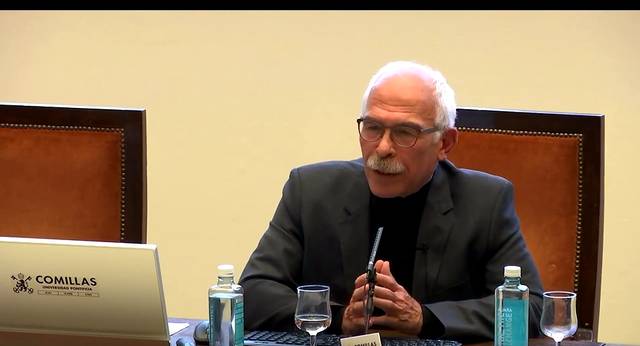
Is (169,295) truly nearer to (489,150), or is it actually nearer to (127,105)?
(127,105)

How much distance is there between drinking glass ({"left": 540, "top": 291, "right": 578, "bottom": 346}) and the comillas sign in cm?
87

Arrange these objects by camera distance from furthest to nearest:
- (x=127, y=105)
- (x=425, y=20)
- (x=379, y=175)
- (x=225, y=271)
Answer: (x=127, y=105)
(x=425, y=20)
(x=379, y=175)
(x=225, y=271)

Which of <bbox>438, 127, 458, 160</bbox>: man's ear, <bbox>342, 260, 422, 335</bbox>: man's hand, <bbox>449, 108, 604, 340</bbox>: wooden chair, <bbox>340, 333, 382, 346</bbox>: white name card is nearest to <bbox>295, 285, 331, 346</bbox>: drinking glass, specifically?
<bbox>340, 333, 382, 346</bbox>: white name card

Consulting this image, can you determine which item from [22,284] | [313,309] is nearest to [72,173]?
[22,284]

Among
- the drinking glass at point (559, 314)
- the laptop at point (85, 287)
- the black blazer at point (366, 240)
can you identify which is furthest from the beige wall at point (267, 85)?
the laptop at point (85, 287)

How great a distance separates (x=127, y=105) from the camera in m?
4.44

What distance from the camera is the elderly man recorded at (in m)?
2.66

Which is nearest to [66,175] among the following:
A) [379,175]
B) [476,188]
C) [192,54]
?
[379,175]

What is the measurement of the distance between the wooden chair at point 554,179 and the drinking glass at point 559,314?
0.66 metres

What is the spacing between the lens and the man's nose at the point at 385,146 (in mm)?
2643

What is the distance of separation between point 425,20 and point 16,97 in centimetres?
175

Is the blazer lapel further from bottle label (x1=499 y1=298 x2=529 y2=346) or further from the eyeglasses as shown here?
bottle label (x1=499 y1=298 x2=529 y2=346)

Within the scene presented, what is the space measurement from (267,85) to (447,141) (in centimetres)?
162

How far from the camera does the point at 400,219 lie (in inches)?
109
